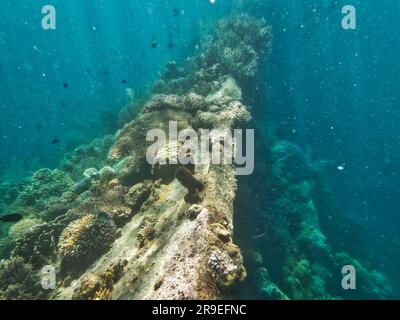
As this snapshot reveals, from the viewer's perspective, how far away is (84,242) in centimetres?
632

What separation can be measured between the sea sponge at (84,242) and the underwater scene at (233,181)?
0.09 feet

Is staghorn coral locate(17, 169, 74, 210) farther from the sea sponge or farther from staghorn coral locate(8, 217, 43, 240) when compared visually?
the sea sponge

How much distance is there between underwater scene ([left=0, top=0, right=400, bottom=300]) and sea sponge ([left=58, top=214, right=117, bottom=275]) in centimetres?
3

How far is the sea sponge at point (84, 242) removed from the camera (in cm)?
625

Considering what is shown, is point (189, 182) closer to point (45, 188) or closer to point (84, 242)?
point (84, 242)

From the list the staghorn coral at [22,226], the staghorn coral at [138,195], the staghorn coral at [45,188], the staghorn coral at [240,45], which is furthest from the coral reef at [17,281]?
the staghorn coral at [240,45]

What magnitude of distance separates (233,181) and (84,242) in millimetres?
3768

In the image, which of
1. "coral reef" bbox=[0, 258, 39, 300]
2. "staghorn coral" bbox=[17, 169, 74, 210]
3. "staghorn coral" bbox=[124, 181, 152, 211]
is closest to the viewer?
"coral reef" bbox=[0, 258, 39, 300]

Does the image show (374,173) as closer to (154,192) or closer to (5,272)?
(154,192)

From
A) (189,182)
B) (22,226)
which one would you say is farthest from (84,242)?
(22,226)

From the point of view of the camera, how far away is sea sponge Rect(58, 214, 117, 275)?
20.5ft

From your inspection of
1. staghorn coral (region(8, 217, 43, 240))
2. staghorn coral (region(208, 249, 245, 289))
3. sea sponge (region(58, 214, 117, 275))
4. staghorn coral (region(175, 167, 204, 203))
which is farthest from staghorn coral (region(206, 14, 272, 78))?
staghorn coral (region(208, 249, 245, 289))

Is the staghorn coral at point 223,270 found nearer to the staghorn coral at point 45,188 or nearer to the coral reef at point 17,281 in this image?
the coral reef at point 17,281
